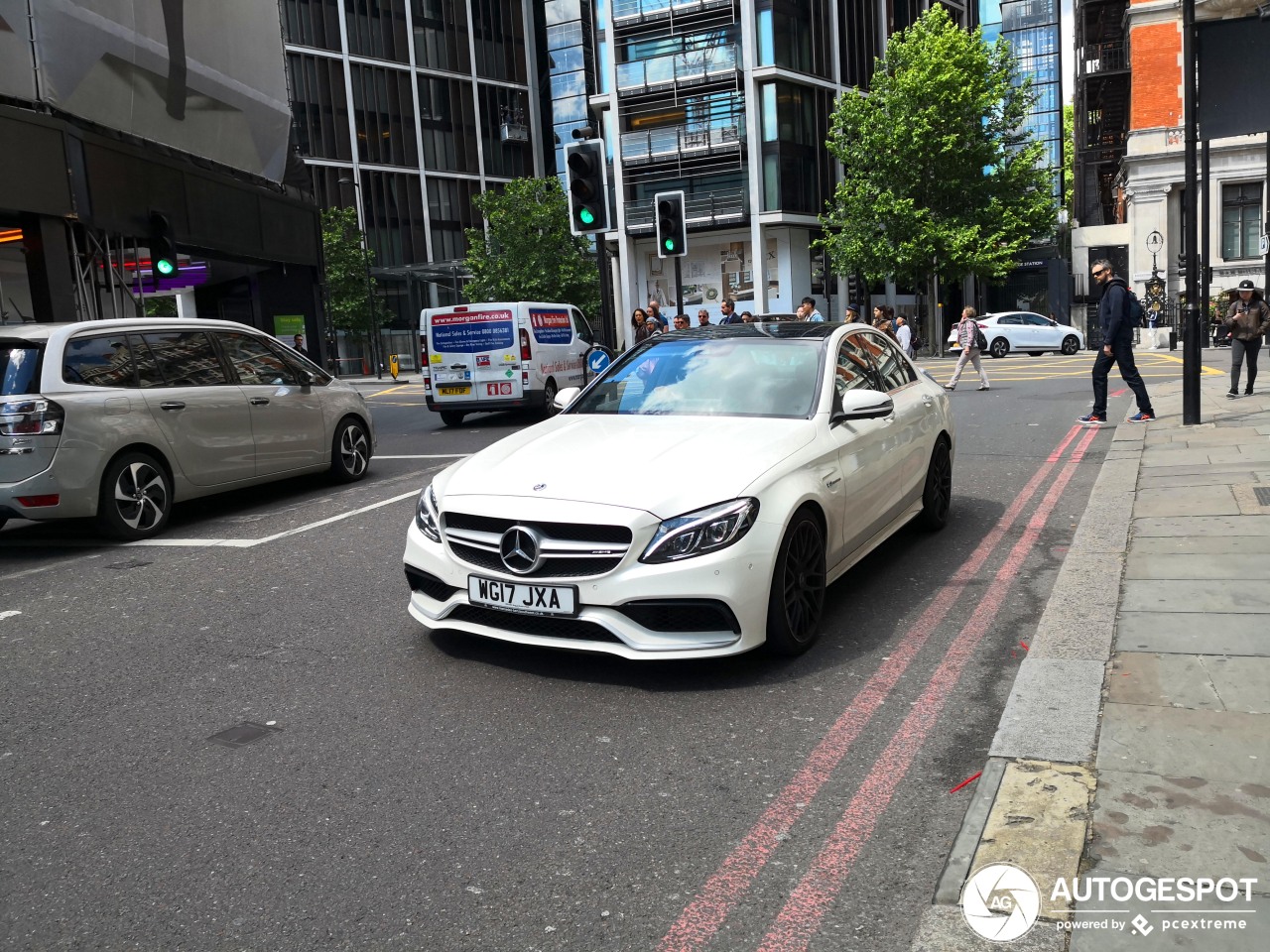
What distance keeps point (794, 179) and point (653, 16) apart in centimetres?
957

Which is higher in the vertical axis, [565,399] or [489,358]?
[489,358]

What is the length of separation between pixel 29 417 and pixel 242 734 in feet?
14.5

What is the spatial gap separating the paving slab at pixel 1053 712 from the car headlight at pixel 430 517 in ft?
8.08

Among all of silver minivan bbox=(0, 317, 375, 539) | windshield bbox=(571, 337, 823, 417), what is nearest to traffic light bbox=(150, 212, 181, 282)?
silver minivan bbox=(0, 317, 375, 539)

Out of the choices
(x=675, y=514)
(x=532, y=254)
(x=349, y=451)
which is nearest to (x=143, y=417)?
(x=349, y=451)

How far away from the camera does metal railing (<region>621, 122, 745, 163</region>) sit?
154 ft

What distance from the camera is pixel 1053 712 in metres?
3.87

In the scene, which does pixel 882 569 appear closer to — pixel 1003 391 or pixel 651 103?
pixel 1003 391

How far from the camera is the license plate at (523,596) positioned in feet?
14.2

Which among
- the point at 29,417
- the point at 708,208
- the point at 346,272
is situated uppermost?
the point at 708,208

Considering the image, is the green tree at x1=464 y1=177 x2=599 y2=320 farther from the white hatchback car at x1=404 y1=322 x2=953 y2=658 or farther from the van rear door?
the white hatchback car at x1=404 y1=322 x2=953 y2=658

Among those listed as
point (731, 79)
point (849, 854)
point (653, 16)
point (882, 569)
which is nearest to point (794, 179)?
point (731, 79)

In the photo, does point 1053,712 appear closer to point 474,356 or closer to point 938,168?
point 474,356

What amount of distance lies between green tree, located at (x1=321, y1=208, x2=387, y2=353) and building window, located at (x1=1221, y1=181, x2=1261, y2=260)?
3759 cm
